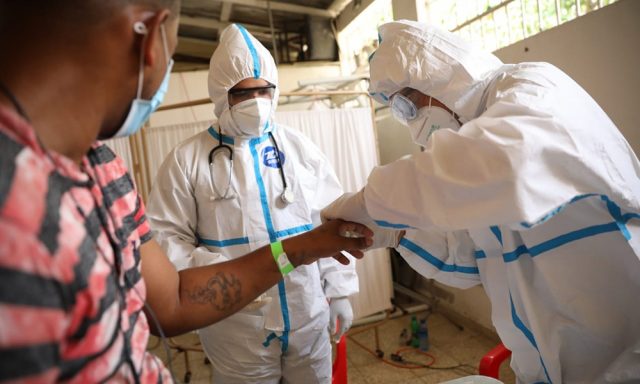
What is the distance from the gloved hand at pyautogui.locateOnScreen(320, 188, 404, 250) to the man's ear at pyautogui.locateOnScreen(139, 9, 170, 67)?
1.97ft

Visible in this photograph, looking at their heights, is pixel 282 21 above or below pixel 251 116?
above

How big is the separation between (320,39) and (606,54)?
11.2ft

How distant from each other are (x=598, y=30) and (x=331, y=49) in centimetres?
333

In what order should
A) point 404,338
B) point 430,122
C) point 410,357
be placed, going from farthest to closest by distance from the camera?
point 404,338, point 410,357, point 430,122

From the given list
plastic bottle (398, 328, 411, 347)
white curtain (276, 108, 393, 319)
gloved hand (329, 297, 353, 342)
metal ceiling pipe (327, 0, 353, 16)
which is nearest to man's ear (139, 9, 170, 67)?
gloved hand (329, 297, 353, 342)

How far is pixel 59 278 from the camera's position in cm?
53

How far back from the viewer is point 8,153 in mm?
509

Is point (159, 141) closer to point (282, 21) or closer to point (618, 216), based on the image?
point (282, 21)

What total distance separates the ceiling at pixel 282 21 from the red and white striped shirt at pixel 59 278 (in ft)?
13.7

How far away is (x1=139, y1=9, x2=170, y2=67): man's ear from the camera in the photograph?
0.68m

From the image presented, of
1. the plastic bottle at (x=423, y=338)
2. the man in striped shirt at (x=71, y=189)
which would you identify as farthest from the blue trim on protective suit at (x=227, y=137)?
the plastic bottle at (x=423, y=338)

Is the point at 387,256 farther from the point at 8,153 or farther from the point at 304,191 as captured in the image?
the point at 8,153

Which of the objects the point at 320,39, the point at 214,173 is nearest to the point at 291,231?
the point at 214,173

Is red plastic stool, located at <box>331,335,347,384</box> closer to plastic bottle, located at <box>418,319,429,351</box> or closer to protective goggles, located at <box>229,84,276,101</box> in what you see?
protective goggles, located at <box>229,84,276,101</box>
